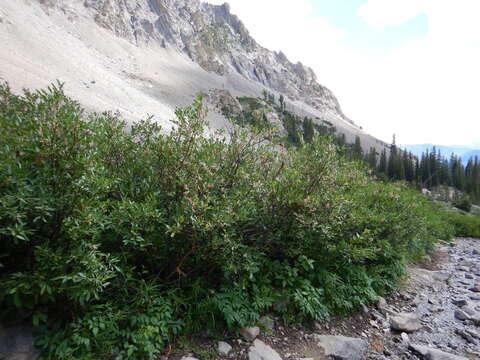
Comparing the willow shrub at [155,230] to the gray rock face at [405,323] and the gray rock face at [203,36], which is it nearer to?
the gray rock face at [405,323]

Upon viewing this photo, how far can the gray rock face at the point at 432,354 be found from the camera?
169 inches

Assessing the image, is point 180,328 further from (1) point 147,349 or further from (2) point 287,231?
(2) point 287,231

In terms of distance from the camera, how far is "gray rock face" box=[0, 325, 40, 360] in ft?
9.20

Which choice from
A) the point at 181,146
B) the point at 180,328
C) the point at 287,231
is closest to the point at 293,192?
the point at 287,231

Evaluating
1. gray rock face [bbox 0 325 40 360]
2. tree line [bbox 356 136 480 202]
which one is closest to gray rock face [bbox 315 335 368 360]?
gray rock face [bbox 0 325 40 360]

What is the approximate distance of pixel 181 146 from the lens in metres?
4.04

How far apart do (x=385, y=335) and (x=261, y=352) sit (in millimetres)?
2704

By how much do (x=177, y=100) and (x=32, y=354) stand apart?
222 feet

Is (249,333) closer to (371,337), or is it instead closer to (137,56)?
A: (371,337)

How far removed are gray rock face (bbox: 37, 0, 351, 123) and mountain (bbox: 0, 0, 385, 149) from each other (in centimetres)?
41

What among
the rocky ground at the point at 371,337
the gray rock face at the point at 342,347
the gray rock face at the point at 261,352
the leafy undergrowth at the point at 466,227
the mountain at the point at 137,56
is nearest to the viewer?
the rocky ground at the point at 371,337

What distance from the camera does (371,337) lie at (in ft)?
15.8

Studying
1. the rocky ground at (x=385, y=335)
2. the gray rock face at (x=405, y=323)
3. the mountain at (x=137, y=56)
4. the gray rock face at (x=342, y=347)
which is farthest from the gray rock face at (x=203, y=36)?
the gray rock face at (x=405, y=323)

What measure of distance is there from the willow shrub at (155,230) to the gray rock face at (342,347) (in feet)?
1.26
